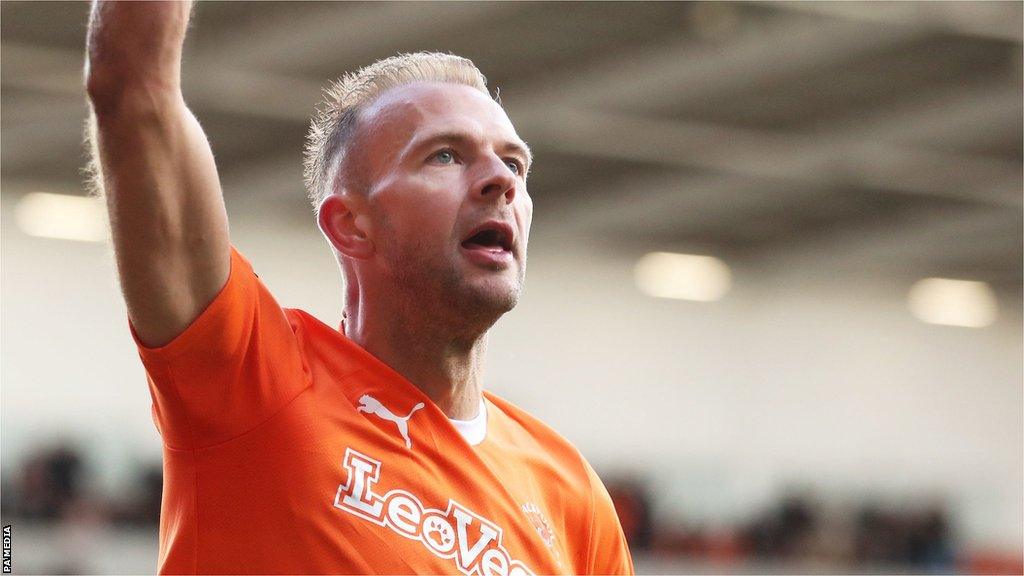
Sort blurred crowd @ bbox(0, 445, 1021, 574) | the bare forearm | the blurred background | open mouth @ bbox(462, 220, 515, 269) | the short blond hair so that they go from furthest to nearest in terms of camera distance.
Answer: blurred crowd @ bbox(0, 445, 1021, 574) → the blurred background → the short blond hair → open mouth @ bbox(462, 220, 515, 269) → the bare forearm

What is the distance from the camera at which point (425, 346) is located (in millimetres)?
2490

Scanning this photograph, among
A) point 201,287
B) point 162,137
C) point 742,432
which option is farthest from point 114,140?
point 742,432

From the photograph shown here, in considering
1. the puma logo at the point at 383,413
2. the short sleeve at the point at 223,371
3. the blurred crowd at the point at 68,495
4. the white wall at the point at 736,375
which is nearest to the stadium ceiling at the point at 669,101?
the white wall at the point at 736,375

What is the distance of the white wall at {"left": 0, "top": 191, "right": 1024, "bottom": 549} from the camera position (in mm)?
16641

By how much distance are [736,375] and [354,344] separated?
54.5 ft

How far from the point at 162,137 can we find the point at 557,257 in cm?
1605

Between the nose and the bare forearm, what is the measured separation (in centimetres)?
71

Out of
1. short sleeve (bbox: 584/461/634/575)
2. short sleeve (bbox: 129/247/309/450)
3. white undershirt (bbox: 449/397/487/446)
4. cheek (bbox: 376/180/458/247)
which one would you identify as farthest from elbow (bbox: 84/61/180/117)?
short sleeve (bbox: 584/461/634/575)

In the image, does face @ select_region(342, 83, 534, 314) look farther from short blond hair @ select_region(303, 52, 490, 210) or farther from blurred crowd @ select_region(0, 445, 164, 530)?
blurred crowd @ select_region(0, 445, 164, 530)

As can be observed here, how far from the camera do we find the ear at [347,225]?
254 cm

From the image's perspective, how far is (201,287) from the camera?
1.99m

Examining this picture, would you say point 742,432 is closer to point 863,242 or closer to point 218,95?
point 863,242

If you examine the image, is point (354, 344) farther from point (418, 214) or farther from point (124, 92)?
point (124, 92)

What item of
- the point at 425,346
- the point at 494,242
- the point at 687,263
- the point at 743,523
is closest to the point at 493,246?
the point at 494,242
